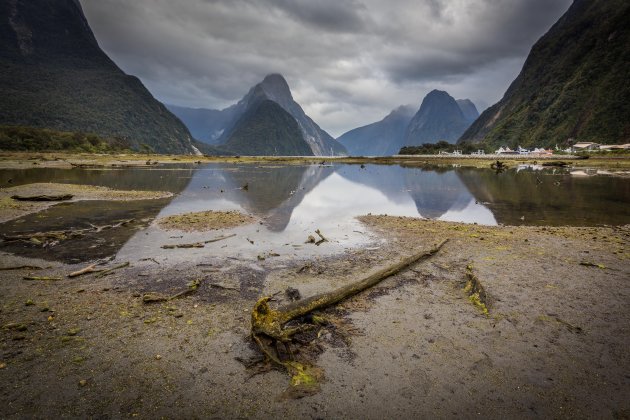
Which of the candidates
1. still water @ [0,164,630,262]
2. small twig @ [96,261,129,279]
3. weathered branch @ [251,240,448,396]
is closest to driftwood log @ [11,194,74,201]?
still water @ [0,164,630,262]

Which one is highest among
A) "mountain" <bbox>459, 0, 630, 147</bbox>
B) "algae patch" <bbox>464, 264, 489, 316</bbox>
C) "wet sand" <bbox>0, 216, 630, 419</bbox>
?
"mountain" <bbox>459, 0, 630, 147</bbox>

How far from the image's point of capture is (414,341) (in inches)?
329

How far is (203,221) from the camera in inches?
907

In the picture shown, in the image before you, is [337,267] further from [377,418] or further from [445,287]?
[377,418]

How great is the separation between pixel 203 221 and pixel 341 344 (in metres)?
17.4

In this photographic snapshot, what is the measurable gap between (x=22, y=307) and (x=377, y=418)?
10.7 metres

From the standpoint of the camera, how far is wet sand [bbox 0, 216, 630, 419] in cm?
616

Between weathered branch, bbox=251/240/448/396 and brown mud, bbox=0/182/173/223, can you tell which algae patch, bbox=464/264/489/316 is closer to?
weathered branch, bbox=251/240/448/396

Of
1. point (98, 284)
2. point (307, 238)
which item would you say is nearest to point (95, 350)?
point (98, 284)

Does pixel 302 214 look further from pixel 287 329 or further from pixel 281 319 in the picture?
pixel 287 329

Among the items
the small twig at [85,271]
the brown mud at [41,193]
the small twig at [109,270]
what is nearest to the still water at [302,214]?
the small twig at [109,270]

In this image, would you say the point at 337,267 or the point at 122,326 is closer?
the point at 122,326

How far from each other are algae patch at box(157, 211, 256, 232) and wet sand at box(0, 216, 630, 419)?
290 inches

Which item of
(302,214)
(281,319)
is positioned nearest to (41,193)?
(302,214)
